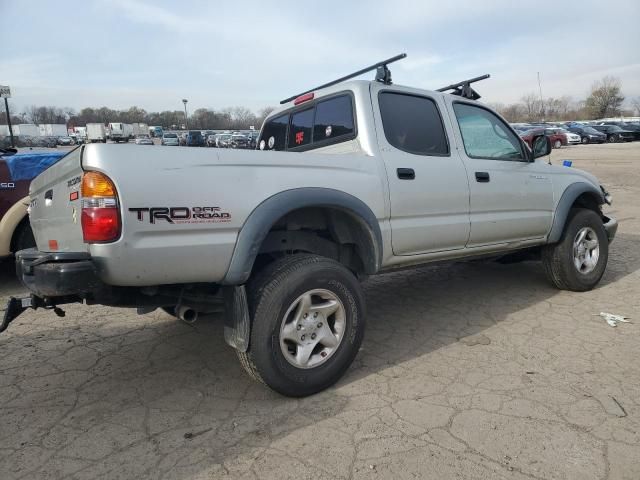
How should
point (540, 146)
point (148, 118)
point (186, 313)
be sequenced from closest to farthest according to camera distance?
1. point (186, 313)
2. point (540, 146)
3. point (148, 118)

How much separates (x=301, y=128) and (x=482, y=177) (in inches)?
62.6

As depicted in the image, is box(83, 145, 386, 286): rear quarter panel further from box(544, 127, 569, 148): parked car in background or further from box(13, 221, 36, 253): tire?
box(544, 127, 569, 148): parked car in background

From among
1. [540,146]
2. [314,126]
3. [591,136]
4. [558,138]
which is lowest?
[540,146]

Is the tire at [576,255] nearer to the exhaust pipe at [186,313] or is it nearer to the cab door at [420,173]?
the cab door at [420,173]

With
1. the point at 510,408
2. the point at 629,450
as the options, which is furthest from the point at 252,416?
the point at 629,450

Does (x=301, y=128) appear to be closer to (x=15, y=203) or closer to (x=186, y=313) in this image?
(x=186, y=313)

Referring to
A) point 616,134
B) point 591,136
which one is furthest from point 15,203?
point 616,134

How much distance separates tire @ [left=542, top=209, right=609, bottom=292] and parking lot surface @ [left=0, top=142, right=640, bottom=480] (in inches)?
12.1

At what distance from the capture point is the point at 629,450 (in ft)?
7.46

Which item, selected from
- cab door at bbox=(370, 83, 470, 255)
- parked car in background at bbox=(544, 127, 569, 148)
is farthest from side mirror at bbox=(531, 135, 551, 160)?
parked car in background at bbox=(544, 127, 569, 148)

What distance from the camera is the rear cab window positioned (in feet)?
11.5

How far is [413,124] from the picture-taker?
3619mm

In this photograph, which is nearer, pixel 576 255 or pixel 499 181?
pixel 499 181

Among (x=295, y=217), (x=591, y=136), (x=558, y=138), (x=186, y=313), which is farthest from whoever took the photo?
(x=591, y=136)
